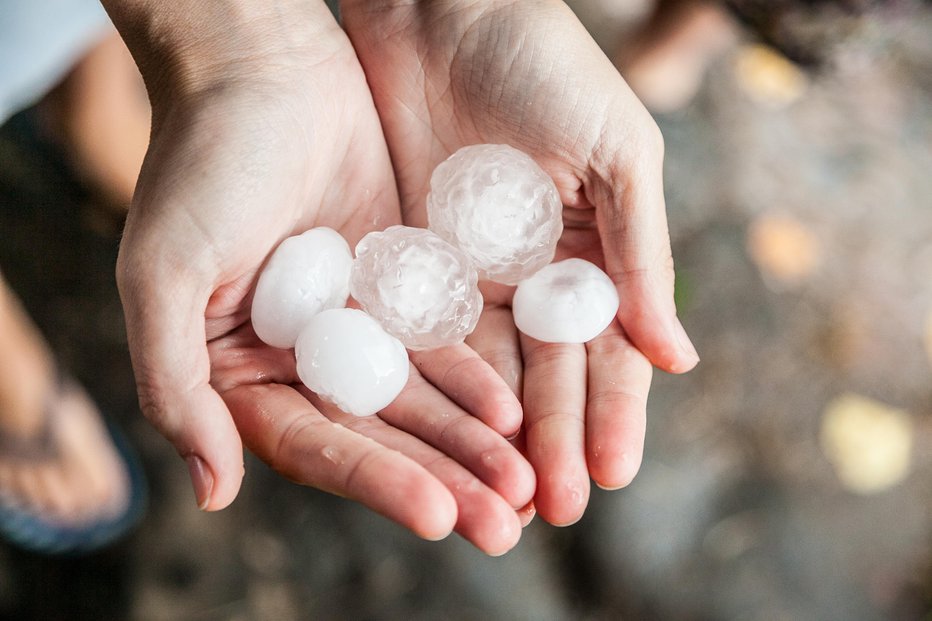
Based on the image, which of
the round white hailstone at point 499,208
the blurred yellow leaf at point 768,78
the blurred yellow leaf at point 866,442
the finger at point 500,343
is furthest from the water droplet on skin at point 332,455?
the blurred yellow leaf at point 768,78

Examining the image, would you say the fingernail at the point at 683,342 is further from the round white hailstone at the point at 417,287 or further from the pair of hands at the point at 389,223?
the round white hailstone at the point at 417,287

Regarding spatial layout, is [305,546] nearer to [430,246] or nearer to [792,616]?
[430,246]

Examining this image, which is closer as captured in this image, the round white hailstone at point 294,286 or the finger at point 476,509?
the finger at point 476,509

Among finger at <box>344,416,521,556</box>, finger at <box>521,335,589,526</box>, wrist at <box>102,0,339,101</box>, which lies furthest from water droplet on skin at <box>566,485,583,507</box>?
wrist at <box>102,0,339,101</box>

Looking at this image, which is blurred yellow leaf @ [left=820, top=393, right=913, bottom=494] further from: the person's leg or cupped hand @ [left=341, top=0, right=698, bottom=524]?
the person's leg

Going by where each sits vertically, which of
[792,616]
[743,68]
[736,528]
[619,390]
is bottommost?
[792,616]

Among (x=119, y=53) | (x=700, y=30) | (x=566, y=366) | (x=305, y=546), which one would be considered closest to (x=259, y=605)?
(x=305, y=546)
